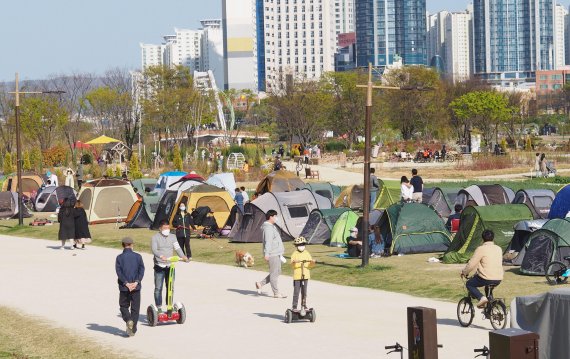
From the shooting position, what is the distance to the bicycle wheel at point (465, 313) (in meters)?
16.8

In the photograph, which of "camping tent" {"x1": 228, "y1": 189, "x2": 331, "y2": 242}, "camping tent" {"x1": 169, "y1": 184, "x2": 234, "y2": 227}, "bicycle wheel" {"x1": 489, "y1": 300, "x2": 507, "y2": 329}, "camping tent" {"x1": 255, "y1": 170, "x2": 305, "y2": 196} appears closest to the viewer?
"bicycle wheel" {"x1": 489, "y1": 300, "x2": 507, "y2": 329}

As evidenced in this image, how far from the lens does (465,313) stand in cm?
1684

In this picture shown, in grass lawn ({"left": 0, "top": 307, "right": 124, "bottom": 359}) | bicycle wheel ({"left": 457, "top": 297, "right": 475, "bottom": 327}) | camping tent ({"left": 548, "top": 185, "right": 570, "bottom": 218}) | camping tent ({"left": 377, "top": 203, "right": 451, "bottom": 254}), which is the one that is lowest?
grass lawn ({"left": 0, "top": 307, "right": 124, "bottom": 359})

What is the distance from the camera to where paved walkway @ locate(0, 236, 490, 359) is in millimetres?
15641

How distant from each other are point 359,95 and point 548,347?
3585 inches

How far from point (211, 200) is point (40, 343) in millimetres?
19338

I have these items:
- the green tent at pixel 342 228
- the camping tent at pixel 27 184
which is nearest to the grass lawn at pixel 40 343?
the green tent at pixel 342 228

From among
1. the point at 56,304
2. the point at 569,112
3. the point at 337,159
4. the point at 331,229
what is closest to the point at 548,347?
the point at 56,304

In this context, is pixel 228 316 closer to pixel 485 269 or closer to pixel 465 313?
pixel 465 313

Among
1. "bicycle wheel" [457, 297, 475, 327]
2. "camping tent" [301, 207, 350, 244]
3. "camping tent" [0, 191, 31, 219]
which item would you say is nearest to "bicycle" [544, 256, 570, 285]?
"bicycle wheel" [457, 297, 475, 327]

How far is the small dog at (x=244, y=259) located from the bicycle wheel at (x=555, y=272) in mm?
8056

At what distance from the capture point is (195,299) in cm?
2130

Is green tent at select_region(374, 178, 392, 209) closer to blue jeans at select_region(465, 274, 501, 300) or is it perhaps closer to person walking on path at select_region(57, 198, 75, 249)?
person walking on path at select_region(57, 198, 75, 249)

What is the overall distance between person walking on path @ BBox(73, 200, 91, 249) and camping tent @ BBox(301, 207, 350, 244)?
20.9ft
